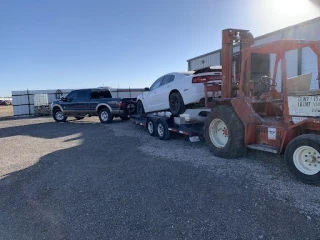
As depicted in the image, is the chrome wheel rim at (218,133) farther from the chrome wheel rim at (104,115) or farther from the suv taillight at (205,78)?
the chrome wheel rim at (104,115)

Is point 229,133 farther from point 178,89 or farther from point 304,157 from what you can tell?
point 178,89

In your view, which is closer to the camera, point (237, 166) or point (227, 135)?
point (237, 166)

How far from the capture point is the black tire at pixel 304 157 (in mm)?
4309

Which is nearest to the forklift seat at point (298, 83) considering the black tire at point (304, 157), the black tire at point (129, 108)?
the black tire at point (304, 157)

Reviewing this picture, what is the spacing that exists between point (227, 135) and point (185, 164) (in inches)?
51.2

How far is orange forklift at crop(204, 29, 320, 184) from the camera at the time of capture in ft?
14.8

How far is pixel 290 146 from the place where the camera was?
463 centimetres

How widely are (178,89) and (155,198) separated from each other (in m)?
4.76

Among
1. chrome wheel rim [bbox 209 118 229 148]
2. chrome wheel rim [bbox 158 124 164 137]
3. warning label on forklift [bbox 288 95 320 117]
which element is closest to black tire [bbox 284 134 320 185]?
warning label on forklift [bbox 288 95 320 117]

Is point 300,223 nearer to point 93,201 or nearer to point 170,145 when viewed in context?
point 93,201

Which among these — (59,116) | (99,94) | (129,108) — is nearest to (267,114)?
(129,108)

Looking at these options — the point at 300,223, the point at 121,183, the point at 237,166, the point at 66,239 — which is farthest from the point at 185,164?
the point at 66,239

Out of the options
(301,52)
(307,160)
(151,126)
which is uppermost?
(301,52)

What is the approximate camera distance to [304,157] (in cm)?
455
